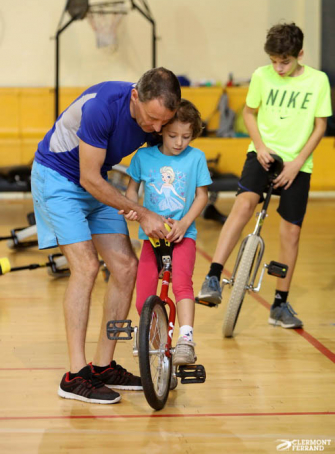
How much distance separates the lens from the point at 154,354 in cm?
264

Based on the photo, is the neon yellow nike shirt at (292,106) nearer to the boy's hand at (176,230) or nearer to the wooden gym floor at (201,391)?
the wooden gym floor at (201,391)

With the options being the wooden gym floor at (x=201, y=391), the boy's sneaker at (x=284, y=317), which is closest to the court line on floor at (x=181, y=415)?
the wooden gym floor at (x=201, y=391)

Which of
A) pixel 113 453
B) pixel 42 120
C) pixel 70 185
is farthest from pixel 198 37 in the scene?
pixel 113 453

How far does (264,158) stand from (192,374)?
4.61 ft

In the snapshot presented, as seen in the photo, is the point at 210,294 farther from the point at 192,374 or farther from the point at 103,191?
the point at 103,191

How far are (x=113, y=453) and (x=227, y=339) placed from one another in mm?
1432

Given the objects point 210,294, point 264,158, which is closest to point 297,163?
point 264,158

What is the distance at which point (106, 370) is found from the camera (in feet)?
9.68

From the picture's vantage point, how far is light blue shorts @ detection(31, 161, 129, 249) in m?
2.82

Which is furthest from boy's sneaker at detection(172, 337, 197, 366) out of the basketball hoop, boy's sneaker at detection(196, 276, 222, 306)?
the basketball hoop

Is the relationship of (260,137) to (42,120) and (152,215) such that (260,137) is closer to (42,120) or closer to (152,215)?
(152,215)

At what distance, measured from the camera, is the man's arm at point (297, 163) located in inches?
146

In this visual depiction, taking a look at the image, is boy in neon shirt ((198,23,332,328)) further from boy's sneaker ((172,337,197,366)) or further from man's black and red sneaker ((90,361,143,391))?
boy's sneaker ((172,337,197,366))

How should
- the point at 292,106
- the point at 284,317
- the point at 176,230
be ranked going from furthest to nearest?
1. the point at 284,317
2. the point at 292,106
3. the point at 176,230
